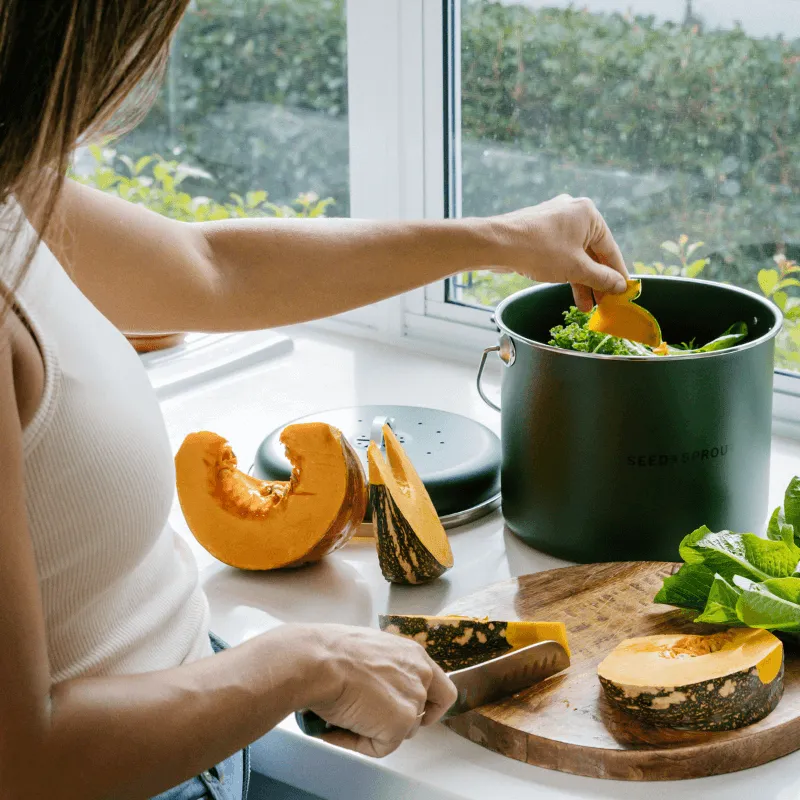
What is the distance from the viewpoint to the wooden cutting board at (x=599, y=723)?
774 mm

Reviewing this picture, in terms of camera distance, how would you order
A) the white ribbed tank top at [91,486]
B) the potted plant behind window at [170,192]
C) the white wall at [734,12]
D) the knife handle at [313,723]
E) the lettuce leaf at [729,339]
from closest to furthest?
the white ribbed tank top at [91,486]
the knife handle at [313,723]
the lettuce leaf at [729,339]
the white wall at [734,12]
the potted plant behind window at [170,192]

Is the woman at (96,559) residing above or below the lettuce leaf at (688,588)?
above

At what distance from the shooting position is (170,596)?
2.50 feet

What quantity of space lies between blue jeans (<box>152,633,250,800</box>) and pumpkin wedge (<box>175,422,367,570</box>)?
0.70 feet

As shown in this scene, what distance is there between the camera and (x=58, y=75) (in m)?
0.50

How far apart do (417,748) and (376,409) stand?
0.54 m

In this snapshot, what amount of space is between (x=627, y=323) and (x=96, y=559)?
0.59 m

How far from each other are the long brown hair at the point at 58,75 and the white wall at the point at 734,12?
91 centimetres

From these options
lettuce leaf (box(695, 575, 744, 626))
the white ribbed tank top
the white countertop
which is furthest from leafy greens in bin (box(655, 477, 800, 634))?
the white ribbed tank top

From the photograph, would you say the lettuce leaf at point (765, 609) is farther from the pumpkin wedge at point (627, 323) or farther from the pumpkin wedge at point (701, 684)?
the pumpkin wedge at point (627, 323)

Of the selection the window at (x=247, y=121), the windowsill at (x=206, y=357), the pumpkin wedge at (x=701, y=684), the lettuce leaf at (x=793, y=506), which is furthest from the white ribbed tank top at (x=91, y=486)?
the window at (x=247, y=121)

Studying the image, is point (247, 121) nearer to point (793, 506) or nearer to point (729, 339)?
point (729, 339)

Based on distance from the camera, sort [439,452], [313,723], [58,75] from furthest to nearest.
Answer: [439,452], [313,723], [58,75]

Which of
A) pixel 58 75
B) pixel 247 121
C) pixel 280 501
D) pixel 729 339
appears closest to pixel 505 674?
pixel 280 501
